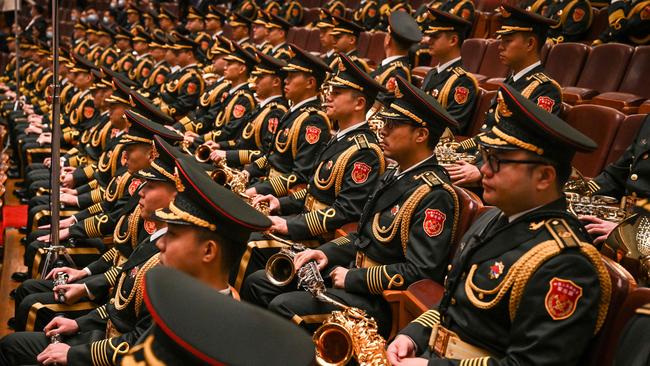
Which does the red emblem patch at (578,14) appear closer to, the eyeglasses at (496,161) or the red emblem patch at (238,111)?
the red emblem patch at (238,111)

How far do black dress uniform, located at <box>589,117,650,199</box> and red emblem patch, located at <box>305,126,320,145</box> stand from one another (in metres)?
1.45

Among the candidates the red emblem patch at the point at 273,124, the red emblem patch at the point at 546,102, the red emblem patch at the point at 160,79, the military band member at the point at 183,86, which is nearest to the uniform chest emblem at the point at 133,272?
the red emblem patch at the point at 546,102

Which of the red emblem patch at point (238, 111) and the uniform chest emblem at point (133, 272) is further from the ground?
the uniform chest emblem at point (133, 272)

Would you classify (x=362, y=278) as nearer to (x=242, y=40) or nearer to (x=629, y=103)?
(x=629, y=103)

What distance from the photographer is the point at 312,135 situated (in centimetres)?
401

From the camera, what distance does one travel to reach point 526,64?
3.81m

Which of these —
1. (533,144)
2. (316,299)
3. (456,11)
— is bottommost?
(316,299)

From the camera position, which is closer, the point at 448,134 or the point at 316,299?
the point at 316,299

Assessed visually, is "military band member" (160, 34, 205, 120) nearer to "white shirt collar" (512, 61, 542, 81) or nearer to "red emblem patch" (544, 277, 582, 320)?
"white shirt collar" (512, 61, 542, 81)

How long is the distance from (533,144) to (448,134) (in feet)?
7.02

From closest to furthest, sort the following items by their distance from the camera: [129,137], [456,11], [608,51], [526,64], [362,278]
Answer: [362,278] → [129,137] → [526,64] → [608,51] → [456,11]

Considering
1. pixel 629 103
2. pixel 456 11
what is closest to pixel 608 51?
pixel 629 103

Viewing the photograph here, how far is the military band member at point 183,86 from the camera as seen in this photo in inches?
269

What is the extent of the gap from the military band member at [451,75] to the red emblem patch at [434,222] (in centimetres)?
157
